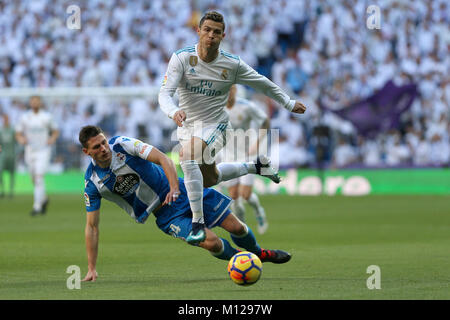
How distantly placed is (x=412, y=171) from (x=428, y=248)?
500 inches

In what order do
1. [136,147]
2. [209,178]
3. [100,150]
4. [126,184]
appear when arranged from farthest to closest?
1. [209,178]
2. [126,184]
3. [136,147]
4. [100,150]

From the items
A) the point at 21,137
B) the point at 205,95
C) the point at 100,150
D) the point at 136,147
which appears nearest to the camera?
the point at 100,150

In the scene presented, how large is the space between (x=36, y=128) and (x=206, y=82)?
989 cm

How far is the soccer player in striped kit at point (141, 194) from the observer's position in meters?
8.22

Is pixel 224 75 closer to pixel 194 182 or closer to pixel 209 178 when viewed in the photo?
pixel 209 178

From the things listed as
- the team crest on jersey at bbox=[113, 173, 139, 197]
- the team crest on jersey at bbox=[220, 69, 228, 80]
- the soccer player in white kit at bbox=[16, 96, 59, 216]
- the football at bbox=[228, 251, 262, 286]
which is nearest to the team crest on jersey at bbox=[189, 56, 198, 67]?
the team crest on jersey at bbox=[220, 69, 228, 80]

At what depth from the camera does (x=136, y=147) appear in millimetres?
8352

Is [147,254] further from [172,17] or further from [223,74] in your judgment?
[172,17]

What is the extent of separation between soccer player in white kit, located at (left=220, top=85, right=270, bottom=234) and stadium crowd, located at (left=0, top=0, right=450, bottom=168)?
9.90 metres

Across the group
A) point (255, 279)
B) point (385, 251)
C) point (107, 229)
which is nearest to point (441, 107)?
point (107, 229)

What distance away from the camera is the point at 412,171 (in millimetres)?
23734

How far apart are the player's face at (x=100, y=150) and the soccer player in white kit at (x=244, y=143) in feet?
16.5

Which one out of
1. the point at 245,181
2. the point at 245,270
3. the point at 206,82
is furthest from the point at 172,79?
the point at 245,181

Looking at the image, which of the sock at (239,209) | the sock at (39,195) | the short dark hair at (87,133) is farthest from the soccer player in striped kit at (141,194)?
the sock at (39,195)
